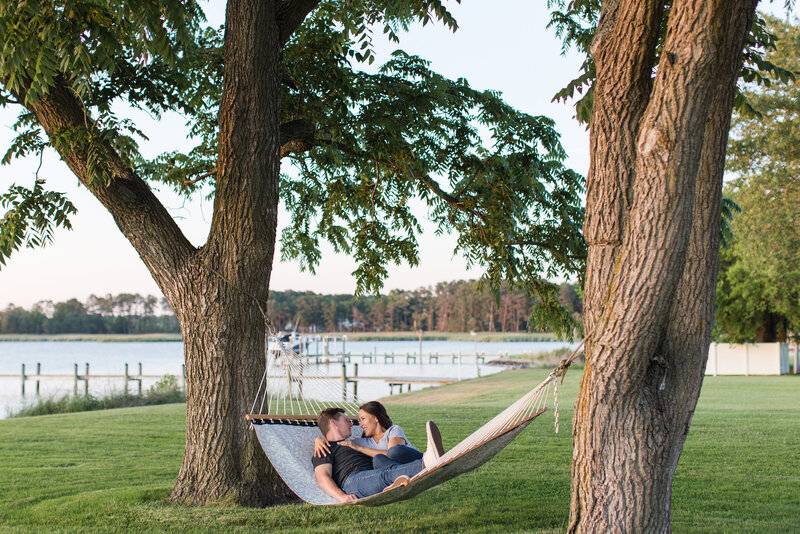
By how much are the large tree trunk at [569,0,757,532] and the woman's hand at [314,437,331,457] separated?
1396mm

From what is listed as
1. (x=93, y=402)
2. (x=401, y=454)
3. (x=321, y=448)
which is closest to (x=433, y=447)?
(x=401, y=454)

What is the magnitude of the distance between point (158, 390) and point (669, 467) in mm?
12267

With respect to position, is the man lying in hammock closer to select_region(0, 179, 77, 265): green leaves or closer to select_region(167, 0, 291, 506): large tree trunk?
select_region(167, 0, 291, 506): large tree trunk

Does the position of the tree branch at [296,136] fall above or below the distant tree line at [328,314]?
above

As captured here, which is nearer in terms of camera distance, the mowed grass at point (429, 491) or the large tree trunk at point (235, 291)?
the mowed grass at point (429, 491)

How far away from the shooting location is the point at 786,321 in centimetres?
1942

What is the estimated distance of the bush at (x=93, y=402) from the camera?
1142cm

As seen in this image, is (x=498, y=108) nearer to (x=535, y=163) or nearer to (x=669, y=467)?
(x=535, y=163)

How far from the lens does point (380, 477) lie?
10.8 feet

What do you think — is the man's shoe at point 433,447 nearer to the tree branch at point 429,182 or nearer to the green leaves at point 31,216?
the tree branch at point 429,182

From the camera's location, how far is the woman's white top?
3492 mm

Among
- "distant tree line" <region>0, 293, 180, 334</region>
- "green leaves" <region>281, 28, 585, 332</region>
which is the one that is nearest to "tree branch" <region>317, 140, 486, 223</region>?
"green leaves" <region>281, 28, 585, 332</region>

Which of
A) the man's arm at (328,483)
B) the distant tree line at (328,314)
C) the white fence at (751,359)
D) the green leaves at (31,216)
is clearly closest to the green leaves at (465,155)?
the green leaves at (31,216)

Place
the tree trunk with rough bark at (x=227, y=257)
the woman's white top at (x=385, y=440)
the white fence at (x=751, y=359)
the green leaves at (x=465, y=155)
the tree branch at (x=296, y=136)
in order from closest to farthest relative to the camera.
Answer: the woman's white top at (x=385, y=440)
the tree trunk with rough bark at (x=227, y=257)
the tree branch at (x=296, y=136)
the green leaves at (x=465, y=155)
the white fence at (x=751, y=359)
